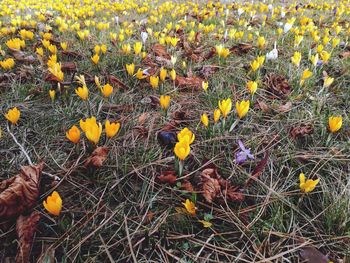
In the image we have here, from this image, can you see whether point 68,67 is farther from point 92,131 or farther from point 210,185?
point 210,185

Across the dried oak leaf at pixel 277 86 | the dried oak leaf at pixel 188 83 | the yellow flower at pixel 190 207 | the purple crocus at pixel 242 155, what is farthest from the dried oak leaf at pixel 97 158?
the dried oak leaf at pixel 277 86

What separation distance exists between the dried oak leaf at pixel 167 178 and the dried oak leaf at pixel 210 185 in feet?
0.51

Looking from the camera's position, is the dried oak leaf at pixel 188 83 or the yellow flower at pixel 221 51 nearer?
the dried oak leaf at pixel 188 83

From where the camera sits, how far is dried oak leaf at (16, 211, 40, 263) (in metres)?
1.16

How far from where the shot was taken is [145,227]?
1.31 metres

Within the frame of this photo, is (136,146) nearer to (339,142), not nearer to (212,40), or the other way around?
(339,142)

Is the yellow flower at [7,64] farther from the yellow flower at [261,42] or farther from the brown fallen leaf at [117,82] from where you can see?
the yellow flower at [261,42]

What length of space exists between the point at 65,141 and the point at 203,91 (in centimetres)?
117

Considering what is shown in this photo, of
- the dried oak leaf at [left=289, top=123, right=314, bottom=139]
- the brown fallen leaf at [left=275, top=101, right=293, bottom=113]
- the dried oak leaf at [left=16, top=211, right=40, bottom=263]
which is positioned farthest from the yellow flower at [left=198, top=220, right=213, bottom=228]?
the brown fallen leaf at [left=275, top=101, right=293, bottom=113]

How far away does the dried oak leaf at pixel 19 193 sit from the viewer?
1256 mm

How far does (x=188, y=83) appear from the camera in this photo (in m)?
2.51

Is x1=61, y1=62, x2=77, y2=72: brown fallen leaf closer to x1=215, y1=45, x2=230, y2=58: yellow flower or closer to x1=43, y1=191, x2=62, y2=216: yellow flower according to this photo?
x1=215, y1=45, x2=230, y2=58: yellow flower

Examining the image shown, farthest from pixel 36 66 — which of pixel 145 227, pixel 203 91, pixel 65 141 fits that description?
pixel 145 227

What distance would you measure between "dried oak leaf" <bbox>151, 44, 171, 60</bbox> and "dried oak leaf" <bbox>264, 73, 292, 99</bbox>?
112 cm
